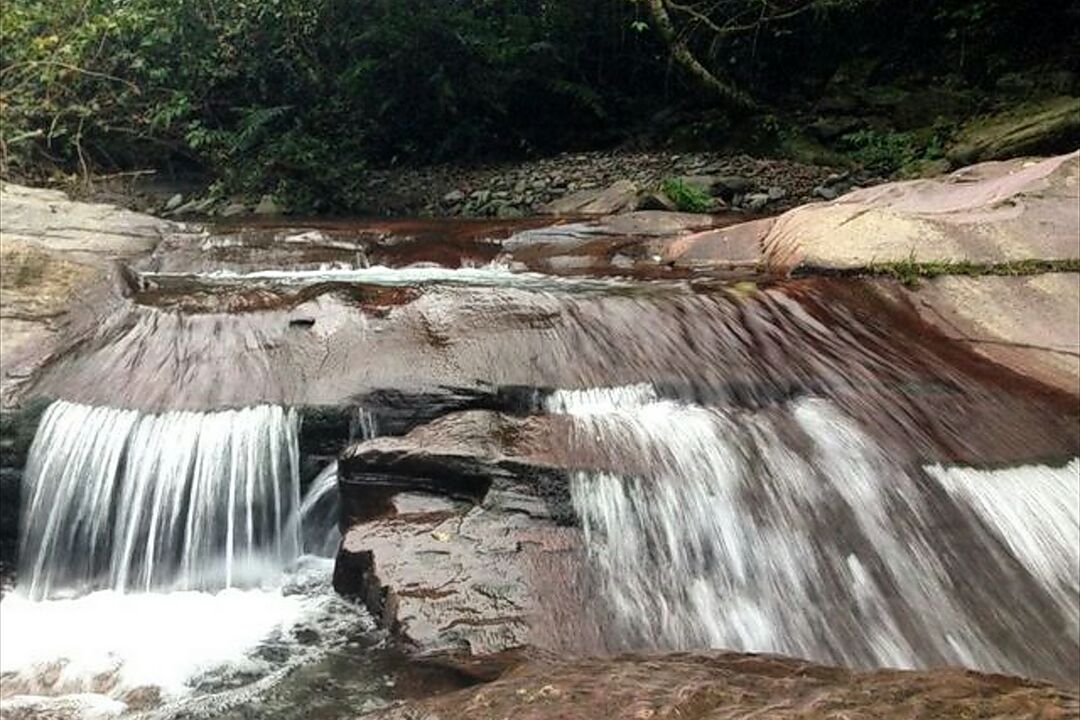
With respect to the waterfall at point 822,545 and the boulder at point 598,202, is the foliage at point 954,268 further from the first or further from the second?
the boulder at point 598,202

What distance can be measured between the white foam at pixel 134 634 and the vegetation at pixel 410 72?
9622 mm

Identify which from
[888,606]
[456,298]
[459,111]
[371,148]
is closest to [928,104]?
[459,111]

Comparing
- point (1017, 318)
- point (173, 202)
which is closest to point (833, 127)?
point (1017, 318)

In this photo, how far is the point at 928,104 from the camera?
43.1 feet

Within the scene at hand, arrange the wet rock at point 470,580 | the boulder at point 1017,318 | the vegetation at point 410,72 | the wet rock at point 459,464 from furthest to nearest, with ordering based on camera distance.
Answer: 1. the vegetation at point 410,72
2. the boulder at point 1017,318
3. the wet rock at point 459,464
4. the wet rock at point 470,580

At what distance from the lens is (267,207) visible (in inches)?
531

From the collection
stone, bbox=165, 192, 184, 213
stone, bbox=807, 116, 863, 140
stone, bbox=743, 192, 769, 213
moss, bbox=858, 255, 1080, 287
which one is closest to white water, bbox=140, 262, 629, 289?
moss, bbox=858, 255, 1080, 287

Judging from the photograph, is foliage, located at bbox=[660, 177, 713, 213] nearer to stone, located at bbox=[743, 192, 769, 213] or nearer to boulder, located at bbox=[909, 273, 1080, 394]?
stone, located at bbox=[743, 192, 769, 213]

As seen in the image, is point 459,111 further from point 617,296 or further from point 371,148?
point 617,296

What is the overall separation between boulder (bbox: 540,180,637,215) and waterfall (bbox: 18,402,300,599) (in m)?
6.62

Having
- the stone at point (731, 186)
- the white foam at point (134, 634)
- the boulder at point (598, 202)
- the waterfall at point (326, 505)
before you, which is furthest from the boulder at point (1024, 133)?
the white foam at point (134, 634)

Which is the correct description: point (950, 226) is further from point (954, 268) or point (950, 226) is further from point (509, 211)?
point (509, 211)

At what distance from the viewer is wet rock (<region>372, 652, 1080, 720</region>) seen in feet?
8.23

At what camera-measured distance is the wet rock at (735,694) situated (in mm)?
2508
